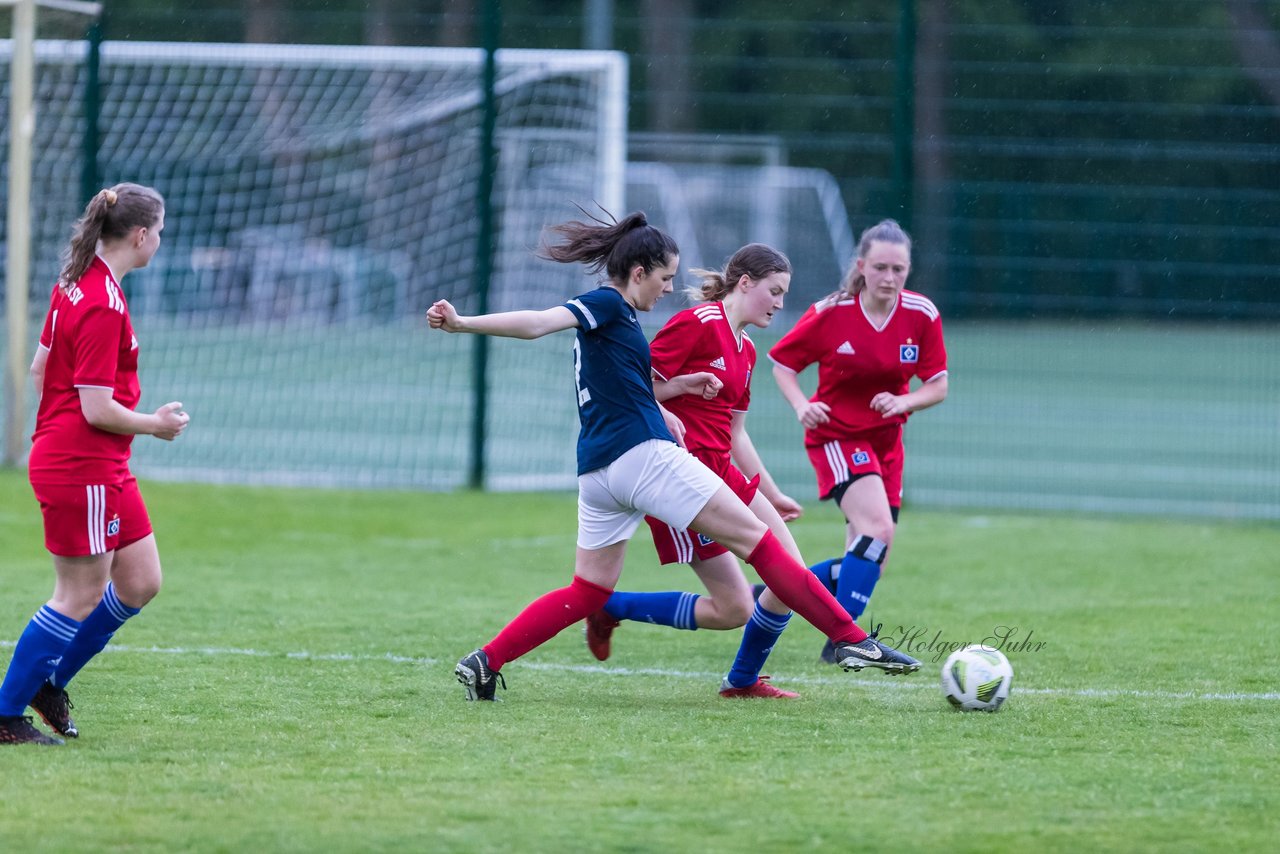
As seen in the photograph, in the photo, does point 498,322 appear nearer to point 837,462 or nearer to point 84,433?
point 84,433

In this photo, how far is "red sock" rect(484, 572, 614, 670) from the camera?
5.56 metres

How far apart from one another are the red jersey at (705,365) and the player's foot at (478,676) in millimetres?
→ 1030

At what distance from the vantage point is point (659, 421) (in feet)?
18.0

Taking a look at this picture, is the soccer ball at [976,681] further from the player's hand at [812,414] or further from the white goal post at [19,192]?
the white goal post at [19,192]

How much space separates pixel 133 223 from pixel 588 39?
19.2m

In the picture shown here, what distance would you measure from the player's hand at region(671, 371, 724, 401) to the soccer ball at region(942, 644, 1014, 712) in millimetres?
1200

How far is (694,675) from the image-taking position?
6270 mm

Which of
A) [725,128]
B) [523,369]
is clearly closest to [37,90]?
[523,369]

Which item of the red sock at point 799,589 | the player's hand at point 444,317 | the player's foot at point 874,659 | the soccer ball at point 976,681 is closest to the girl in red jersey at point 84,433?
the player's hand at point 444,317

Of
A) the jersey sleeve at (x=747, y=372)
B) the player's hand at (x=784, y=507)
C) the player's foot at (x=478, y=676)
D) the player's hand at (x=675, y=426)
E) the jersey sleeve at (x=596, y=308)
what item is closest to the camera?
the jersey sleeve at (x=596, y=308)

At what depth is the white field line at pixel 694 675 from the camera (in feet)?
19.0

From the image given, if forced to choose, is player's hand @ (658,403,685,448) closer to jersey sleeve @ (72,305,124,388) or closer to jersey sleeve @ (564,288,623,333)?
jersey sleeve @ (564,288,623,333)

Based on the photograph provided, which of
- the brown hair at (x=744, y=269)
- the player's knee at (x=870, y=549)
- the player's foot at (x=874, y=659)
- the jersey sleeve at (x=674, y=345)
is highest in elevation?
the brown hair at (x=744, y=269)

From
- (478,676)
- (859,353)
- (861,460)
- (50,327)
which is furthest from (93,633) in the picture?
(859,353)
